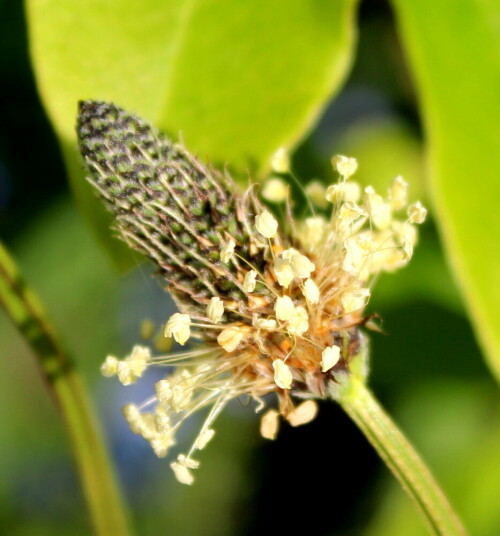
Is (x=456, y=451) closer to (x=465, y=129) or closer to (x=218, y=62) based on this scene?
(x=465, y=129)

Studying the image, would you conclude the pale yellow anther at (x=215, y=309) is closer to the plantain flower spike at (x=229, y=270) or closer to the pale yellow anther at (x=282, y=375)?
the plantain flower spike at (x=229, y=270)

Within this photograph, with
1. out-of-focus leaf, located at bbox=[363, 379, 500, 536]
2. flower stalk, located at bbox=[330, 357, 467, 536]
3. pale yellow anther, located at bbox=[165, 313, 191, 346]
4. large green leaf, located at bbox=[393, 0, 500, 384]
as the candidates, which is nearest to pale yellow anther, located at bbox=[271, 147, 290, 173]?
large green leaf, located at bbox=[393, 0, 500, 384]

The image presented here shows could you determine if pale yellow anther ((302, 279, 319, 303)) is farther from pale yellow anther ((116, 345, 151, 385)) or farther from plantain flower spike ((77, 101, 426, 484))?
pale yellow anther ((116, 345, 151, 385))

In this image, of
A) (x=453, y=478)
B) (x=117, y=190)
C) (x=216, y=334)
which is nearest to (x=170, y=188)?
(x=117, y=190)

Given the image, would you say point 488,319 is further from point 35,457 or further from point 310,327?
point 35,457

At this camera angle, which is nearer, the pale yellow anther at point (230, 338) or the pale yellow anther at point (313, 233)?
the pale yellow anther at point (230, 338)

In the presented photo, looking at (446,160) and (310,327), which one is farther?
(446,160)

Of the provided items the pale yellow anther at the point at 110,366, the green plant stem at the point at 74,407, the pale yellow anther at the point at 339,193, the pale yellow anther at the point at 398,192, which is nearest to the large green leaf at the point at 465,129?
the pale yellow anther at the point at 398,192

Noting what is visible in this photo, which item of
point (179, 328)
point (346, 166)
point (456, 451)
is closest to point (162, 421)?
point (179, 328)
